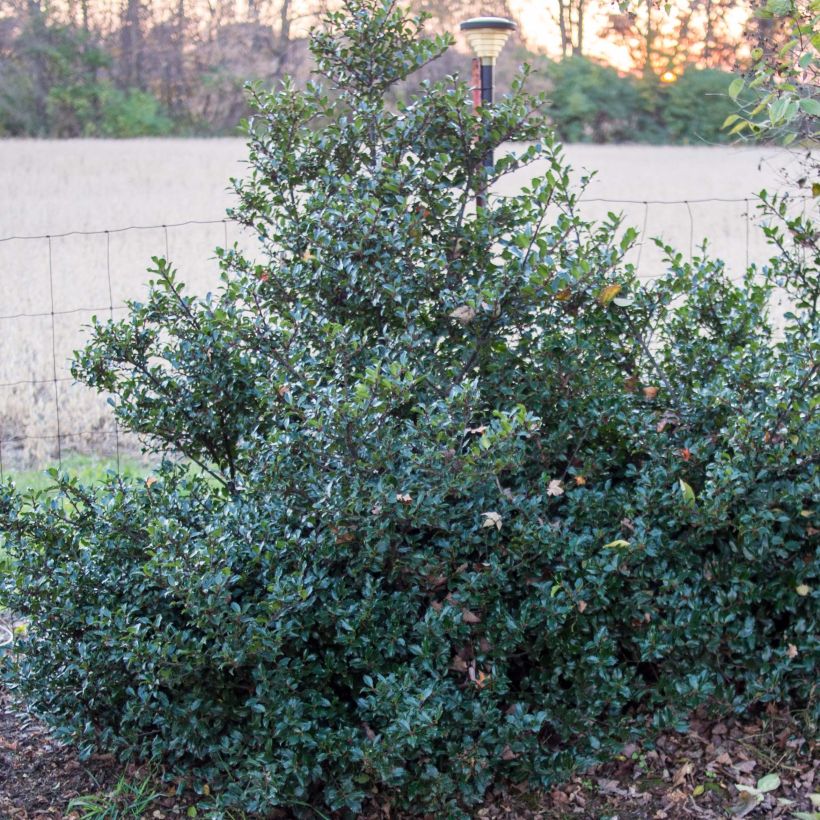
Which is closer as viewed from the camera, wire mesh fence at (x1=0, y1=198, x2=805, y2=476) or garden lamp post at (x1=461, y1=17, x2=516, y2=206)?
garden lamp post at (x1=461, y1=17, x2=516, y2=206)

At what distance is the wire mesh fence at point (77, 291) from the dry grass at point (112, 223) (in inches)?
0.8

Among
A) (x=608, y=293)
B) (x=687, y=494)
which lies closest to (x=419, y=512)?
(x=687, y=494)

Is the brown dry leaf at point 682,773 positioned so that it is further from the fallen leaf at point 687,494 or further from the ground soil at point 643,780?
the fallen leaf at point 687,494

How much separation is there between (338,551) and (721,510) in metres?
1.16

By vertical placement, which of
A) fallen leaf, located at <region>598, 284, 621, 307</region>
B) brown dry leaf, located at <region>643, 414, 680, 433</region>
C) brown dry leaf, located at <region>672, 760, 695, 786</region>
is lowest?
brown dry leaf, located at <region>672, 760, 695, 786</region>

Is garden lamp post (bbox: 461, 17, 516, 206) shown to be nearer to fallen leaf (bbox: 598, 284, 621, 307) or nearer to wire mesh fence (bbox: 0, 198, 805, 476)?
wire mesh fence (bbox: 0, 198, 805, 476)

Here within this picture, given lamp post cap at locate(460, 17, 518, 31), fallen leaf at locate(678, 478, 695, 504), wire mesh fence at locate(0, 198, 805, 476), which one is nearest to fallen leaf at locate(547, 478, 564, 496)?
Result: fallen leaf at locate(678, 478, 695, 504)

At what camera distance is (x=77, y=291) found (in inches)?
383

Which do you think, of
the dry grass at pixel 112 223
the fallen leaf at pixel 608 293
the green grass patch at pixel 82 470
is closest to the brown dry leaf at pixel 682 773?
the fallen leaf at pixel 608 293

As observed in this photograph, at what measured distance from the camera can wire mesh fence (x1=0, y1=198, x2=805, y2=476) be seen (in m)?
6.52

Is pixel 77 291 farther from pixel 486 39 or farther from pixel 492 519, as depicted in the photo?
pixel 492 519

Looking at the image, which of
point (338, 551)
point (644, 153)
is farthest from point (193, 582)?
point (644, 153)

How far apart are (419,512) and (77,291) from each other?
786cm

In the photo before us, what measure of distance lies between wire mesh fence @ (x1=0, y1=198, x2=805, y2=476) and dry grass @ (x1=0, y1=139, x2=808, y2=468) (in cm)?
2
